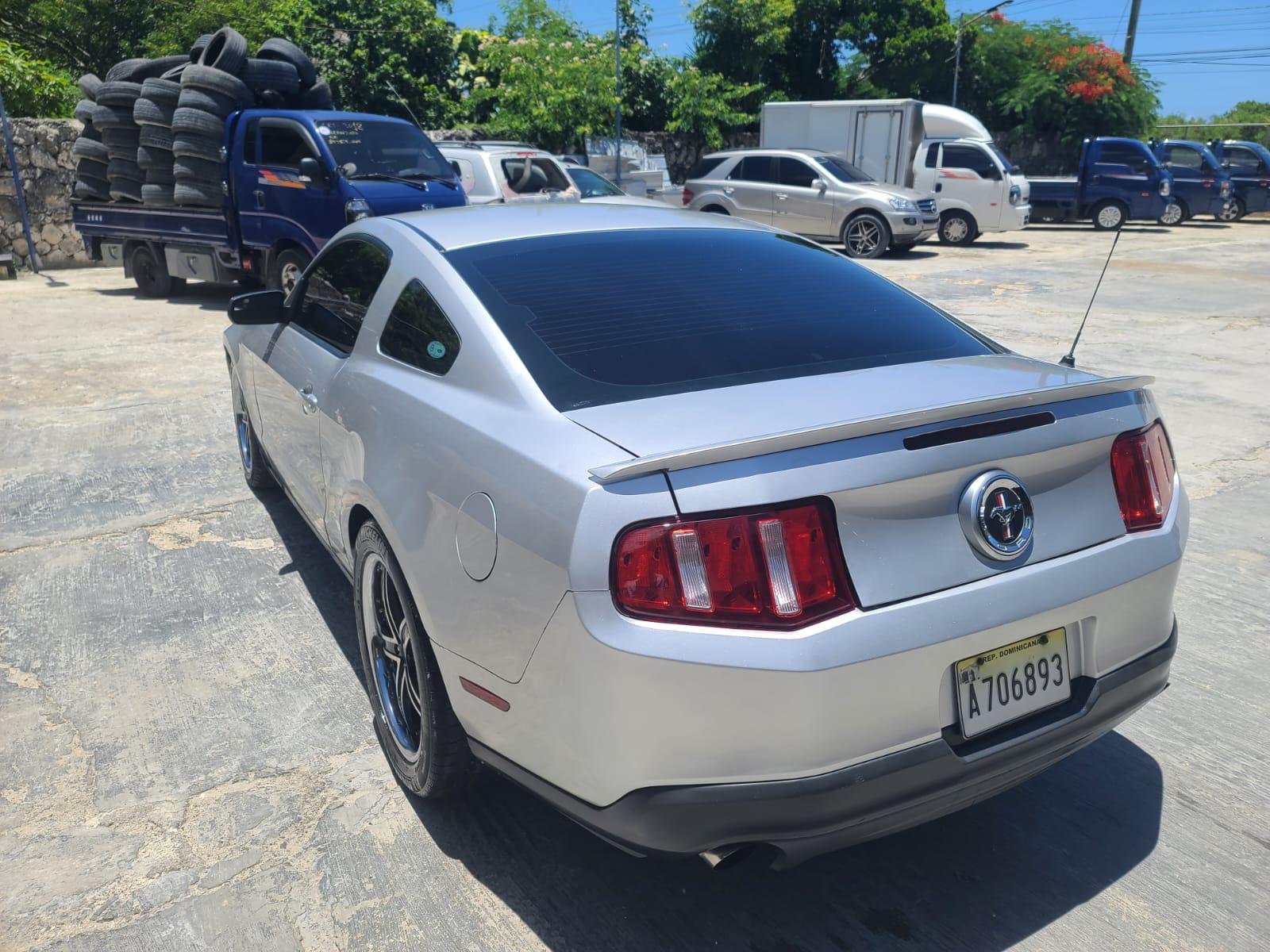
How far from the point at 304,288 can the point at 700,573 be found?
2.76 metres

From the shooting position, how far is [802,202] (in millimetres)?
17438

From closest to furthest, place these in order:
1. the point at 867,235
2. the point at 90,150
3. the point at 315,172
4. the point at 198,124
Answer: the point at 315,172
the point at 198,124
the point at 90,150
the point at 867,235

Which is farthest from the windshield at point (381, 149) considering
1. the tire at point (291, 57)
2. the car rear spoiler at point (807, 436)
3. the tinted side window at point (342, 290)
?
the car rear spoiler at point (807, 436)

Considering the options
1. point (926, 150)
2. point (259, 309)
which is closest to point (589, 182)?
point (926, 150)

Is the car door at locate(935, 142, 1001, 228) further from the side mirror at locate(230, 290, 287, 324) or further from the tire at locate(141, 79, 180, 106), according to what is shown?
the side mirror at locate(230, 290, 287, 324)

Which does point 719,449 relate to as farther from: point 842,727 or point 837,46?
point 837,46

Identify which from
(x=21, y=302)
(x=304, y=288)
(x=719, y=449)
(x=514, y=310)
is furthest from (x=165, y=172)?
(x=719, y=449)

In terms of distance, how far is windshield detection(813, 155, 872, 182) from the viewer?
17.5 m

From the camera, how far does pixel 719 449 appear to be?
A: 204 centimetres

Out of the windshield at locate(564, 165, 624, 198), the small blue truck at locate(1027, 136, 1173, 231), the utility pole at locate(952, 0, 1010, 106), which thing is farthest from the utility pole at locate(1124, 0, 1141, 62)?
the windshield at locate(564, 165, 624, 198)

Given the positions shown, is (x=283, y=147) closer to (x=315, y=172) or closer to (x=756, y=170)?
(x=315, y=172)

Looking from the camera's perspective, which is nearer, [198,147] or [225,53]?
→ [198,147]

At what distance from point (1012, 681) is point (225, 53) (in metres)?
12.3

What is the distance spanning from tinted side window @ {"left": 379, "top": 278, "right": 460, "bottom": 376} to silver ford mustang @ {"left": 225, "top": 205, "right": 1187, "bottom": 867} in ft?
0.04
